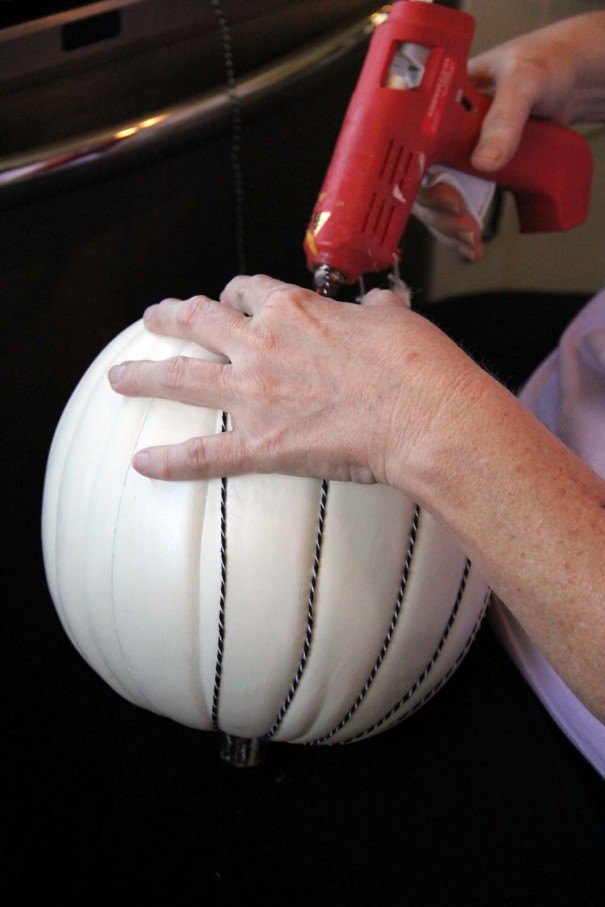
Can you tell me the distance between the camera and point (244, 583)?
636 millimetres

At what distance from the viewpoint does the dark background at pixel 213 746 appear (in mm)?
684

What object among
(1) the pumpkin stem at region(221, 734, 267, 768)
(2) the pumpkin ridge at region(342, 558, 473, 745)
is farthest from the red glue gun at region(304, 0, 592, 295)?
(1) the pumpkin stem at region(221, 734, 267, 768)

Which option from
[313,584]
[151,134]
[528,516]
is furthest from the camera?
[151,134]

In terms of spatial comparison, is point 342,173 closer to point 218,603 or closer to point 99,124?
point 99,124

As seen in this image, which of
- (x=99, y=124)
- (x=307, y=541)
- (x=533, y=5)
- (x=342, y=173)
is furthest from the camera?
(x=533, y=5)

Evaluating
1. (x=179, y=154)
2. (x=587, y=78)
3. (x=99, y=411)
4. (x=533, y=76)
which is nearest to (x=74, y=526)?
(x=99, y=411)

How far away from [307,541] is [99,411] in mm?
197

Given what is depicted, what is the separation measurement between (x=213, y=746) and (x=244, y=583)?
255 millimetres

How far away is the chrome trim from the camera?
31.5 inches


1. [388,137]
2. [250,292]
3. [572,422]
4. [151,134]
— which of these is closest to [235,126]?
[151,134]

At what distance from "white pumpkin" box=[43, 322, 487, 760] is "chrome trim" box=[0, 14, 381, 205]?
0.20 metres

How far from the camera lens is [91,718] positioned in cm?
91

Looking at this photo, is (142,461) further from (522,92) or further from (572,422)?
(522,92)

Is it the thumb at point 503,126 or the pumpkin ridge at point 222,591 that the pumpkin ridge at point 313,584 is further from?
the thumb at point 503,126
